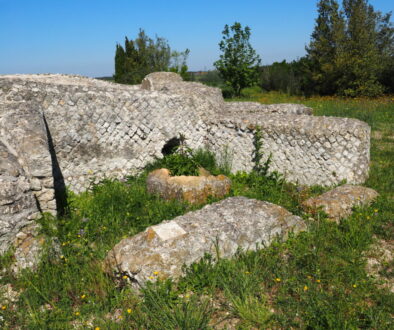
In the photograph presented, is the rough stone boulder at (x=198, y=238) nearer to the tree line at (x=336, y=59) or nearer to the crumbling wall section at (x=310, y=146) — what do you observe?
the crumbling wall section at (x=310, y=146)

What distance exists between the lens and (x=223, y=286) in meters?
3.82

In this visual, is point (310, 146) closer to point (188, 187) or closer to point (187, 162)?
point (187, 162)

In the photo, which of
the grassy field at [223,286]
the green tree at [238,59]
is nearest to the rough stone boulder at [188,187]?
the grassy field at [223,286]

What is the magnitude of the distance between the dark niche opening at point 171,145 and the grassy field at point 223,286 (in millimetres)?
2966

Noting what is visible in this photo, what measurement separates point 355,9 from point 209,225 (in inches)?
960

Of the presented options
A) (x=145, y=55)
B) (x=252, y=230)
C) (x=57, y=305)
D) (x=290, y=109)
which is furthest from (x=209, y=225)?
(x=145, y=55)

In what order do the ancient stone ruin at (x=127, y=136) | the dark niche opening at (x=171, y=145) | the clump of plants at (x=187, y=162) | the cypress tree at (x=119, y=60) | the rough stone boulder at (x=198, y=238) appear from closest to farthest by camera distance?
the rough stone boulder at (x=198, y=238) → the ancient stone ruin at (x=127, y=136) → the clump of plants at (x=187, y=162) → the dark niche opening at (x=171, y=145) → the cypress tree at (x=119, y=60)

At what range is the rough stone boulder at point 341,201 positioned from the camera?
5.59m

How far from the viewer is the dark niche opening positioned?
8.34 meters

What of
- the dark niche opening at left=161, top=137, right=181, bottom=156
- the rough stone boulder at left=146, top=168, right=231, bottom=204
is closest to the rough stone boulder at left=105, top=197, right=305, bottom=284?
the rough stone boulder at left=146, top=168, right=231, bottom=204

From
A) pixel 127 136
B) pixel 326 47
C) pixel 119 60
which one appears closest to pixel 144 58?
pixel 119 60

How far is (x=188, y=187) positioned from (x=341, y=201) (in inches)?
112

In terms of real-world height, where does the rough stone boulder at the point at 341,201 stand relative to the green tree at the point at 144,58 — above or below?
below

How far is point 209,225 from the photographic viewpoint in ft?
15.0
